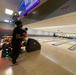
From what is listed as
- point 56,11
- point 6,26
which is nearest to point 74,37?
point 6,26

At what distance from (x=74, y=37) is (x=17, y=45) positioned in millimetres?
20122

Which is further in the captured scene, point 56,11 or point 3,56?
point 3,56

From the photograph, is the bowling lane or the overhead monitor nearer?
the overhead monitor

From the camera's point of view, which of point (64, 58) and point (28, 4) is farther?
point (64, 58)

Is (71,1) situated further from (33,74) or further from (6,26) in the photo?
(6,26)

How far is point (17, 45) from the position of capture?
2402 millimetres

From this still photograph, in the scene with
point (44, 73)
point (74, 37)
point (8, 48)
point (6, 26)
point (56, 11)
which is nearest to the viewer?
point (44, 73)

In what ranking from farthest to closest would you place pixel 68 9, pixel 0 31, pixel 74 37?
pixel 74 37, pixel 0 31, pixel 68 9

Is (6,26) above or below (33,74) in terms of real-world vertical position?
above

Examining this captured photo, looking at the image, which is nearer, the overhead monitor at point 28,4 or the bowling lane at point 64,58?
the overhead monitor at point 28,4

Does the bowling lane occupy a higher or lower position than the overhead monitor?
lower

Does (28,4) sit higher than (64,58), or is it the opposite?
(28,4)

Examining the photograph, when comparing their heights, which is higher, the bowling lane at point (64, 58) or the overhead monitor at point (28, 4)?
the overhead monitor at point (28, 4)

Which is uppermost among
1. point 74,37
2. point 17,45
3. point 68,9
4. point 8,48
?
point 68,9
